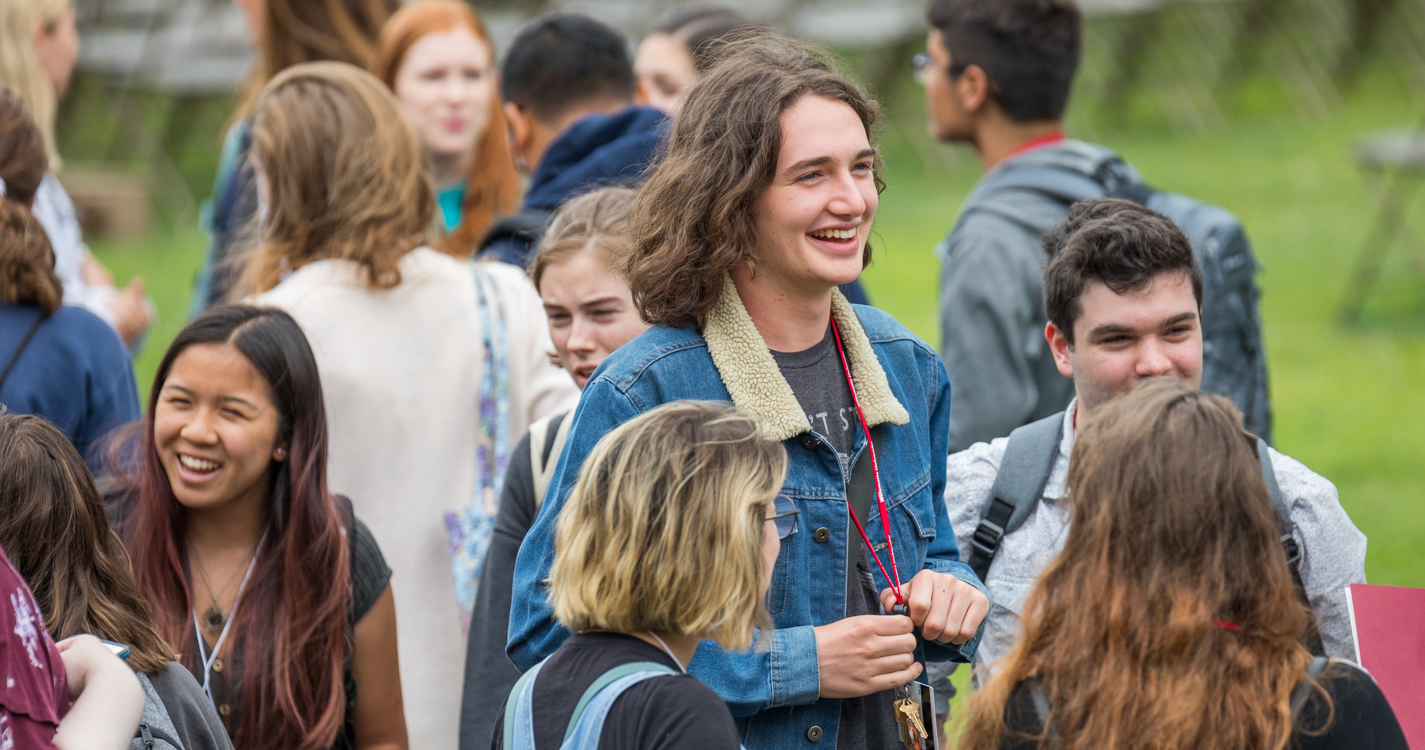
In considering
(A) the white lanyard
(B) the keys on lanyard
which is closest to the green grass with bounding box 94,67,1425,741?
(B) the keys on lanyard

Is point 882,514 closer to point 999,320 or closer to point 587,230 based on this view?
point 587,230

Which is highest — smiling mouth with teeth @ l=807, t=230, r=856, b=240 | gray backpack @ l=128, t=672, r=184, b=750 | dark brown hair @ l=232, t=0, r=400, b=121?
dark brown hair @ l=232, t=0, r=400, b=121

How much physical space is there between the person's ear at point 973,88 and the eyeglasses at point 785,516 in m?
2.08

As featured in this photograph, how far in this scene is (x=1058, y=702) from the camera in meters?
2.00

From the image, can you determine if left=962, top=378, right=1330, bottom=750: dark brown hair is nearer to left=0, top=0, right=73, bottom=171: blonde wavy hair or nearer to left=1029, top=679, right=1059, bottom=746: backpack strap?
left=1029, top=679, right=1059, bottom=746: backpack strap

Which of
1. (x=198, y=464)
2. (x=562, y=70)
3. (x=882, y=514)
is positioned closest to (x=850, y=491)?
(x=882, y=514)

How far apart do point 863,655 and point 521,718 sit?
57 centimetres

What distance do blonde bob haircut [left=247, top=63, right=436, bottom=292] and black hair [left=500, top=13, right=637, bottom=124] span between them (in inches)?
32.5

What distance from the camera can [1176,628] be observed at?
1.93 meters

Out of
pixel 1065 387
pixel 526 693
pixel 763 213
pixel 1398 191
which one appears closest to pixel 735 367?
pixel 763 213

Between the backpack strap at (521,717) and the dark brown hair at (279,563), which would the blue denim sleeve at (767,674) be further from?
the dark brown hair at (279,563)

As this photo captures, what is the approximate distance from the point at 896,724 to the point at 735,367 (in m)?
0.66

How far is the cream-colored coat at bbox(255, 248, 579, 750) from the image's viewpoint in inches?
133

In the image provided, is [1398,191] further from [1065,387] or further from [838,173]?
[838,173]
